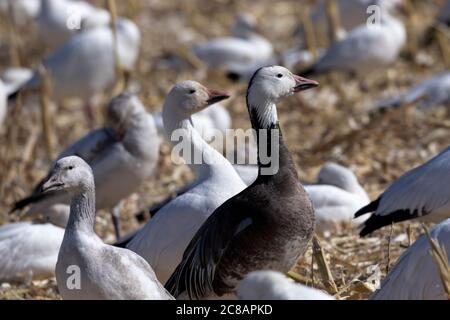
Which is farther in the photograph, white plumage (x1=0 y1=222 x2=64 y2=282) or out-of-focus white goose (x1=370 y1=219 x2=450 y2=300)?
white plumage (x1=0 y1=222 x2=64 y2=282)

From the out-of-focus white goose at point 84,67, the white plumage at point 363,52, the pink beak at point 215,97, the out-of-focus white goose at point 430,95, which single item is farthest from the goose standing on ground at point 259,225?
the white plumage at point 363,52

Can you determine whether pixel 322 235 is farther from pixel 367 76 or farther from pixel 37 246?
pixel 367 76

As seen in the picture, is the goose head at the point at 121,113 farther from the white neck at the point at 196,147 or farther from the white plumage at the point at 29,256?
the white neck at the point at 196,147

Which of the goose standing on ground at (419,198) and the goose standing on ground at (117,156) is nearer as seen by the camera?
the goose standing on ground at (419,198)

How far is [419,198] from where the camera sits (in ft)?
21.5

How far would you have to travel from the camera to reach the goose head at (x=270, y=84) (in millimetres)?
5684

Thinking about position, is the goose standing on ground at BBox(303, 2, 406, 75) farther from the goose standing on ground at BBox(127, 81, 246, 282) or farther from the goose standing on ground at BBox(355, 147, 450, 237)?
the goose standing on ground at BBox(127, 81, 246, 282)

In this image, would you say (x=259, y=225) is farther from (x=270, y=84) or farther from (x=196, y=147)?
(x=196, y=147)

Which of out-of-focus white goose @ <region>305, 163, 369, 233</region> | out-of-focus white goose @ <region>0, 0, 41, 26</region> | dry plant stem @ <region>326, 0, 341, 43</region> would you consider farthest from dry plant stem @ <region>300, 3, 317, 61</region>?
out-of-focus white goose @ <region>305, 163, 369, 233</region>

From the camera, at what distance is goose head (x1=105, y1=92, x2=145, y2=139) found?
341 inches

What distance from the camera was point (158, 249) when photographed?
630 cm

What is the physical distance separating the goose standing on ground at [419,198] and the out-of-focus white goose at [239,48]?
7885mm

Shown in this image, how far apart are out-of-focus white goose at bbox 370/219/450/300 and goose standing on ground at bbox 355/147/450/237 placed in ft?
4.72
